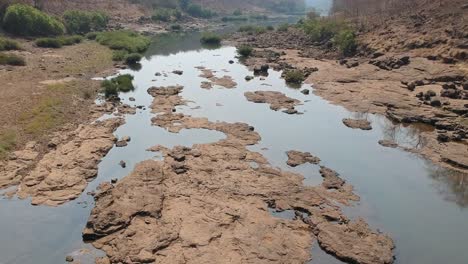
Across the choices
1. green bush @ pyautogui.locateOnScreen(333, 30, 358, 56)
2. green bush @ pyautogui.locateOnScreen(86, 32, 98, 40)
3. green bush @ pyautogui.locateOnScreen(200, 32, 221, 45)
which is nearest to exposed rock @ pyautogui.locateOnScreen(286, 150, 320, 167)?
green bush @ pyautogui.locateOnScreen(333, 30, 358, 56)

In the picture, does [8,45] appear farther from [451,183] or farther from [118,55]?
[451,183]

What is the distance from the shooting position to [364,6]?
66812 millimetres

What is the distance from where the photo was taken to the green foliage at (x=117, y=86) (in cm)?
3212

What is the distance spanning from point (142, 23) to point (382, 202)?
69158mm

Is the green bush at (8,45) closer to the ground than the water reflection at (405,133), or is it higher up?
closer to the ground

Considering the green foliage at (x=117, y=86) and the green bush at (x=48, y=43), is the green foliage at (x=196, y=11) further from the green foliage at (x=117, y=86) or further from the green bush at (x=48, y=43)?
the green foliage at (x=117, y=86)

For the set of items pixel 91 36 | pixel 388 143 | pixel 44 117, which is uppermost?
pixel 388 143

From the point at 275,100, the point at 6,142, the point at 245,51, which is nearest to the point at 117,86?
the point at 275,100

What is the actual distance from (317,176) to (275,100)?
1332 centimetres

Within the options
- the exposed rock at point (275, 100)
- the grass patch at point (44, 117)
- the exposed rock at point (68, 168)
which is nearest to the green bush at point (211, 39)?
the exposed rock at point (275, 100)

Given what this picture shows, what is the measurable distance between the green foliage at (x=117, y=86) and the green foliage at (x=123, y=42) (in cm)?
1610

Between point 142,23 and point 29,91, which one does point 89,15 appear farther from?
point 29,91

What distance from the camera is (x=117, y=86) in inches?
1356

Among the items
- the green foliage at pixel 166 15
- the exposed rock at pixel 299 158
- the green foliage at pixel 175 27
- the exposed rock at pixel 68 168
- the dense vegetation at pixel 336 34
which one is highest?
the dense vegetation at pixel 336 34
